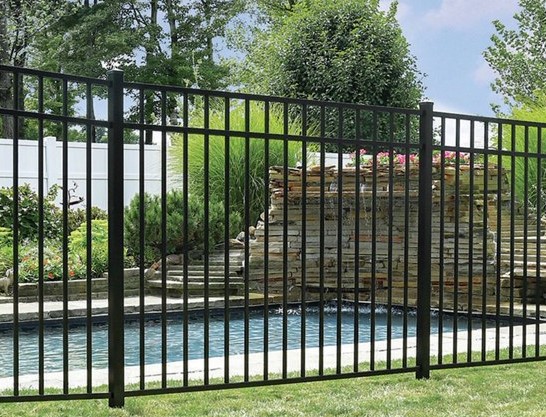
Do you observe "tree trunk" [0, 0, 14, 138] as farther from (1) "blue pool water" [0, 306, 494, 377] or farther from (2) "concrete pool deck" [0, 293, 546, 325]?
(1) "blue pool water" [0, 306, 494, 377]

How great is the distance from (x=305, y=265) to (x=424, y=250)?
34.1 inches

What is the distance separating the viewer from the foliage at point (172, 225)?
11.5 m

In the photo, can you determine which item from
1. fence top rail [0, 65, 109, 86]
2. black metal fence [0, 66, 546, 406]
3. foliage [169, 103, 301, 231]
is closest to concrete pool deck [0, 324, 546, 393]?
black metal fence [0, 66, 546, 406]

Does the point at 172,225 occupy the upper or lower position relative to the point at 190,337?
upper

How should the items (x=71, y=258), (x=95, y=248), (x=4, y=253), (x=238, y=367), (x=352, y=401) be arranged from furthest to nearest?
(x=95, y=248) < (x=71, y=258) < (x=4, y=253) < (x=238, y=367) < (x=352, y=401)

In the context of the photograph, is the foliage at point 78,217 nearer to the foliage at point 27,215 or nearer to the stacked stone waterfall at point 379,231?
the foliage at point 27,215

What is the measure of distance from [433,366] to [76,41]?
21943mm

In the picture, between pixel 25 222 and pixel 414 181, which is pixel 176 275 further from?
pixel 414 181

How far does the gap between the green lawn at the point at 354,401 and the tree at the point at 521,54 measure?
16.2m

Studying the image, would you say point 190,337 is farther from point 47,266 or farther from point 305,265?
point 305,265

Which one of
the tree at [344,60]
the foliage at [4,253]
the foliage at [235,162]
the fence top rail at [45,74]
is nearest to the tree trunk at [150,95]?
the tree at [344,60]

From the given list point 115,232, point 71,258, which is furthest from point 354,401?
point 71,258

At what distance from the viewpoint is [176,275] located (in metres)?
11.1

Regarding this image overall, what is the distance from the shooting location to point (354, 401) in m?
4.35
